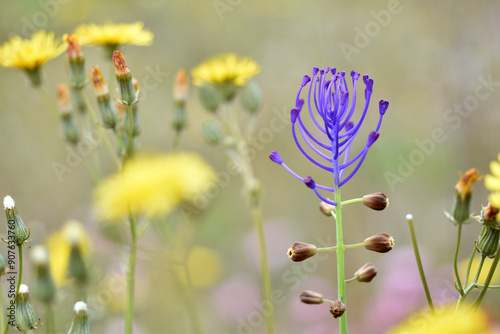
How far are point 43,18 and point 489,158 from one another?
2943mm

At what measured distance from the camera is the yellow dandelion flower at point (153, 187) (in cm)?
128

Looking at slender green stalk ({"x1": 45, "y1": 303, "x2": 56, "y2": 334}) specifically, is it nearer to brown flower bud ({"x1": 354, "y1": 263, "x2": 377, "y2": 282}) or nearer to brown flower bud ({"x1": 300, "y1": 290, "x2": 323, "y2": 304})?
brown flower bud ({"x1": 300, "y1": 290, "x2": 323, "y2": 304})

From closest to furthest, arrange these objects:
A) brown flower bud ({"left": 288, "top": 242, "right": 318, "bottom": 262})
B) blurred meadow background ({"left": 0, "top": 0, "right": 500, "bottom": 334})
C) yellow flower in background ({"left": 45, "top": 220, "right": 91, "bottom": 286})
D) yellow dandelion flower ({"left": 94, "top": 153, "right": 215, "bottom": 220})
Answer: brown flower bud ({"left": 288, "top": 242, "right": 318, "bottom": 262})
yellow dandelion flower ({"left": 94, "top": 153, "right": 215, "bottom": 220})
yellow flower in background ({"left": 45, "top": 220, "right": 91, "bottom": 286})
blurred meadow background ({"left": 0, "top": 0, "right": 500, "bottom": 334})

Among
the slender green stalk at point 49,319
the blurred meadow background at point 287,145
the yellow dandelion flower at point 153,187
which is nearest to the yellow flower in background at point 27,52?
the yellow dandelion flower at point 153,187

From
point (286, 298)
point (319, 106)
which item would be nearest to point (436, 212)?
point (286, 298)

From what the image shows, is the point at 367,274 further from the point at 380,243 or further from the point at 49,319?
the point at 49,319

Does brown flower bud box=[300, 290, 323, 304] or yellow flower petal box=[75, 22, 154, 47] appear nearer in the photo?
brown flower bud box=[300, 290, 323, 304]

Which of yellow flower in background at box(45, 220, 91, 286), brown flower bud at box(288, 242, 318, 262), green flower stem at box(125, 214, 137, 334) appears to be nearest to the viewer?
brown flower bud at box(288, 242, 318, 262)

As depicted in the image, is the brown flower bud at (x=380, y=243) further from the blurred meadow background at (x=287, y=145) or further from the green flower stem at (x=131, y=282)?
the blurred meadow background at (x=287, y=145)

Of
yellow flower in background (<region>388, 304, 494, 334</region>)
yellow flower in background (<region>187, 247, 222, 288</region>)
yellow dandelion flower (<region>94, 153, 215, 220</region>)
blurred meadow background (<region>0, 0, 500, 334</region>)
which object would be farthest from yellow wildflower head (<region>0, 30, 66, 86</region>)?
yellow flower in background (<region>187, 247, 222, 288</region>)

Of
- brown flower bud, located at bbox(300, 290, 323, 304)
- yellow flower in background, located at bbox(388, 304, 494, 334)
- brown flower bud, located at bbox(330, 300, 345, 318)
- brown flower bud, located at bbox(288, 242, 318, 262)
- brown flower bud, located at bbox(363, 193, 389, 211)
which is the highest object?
brown flower bud, located at bbox(363, 193, 389, 211)

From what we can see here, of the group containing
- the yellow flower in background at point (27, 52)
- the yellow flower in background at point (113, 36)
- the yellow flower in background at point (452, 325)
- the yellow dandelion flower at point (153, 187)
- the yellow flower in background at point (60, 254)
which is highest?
the yellow flower in background at point (113, 36)

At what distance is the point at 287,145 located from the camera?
395cm

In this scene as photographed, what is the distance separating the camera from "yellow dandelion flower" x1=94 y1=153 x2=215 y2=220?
1.28 metres
